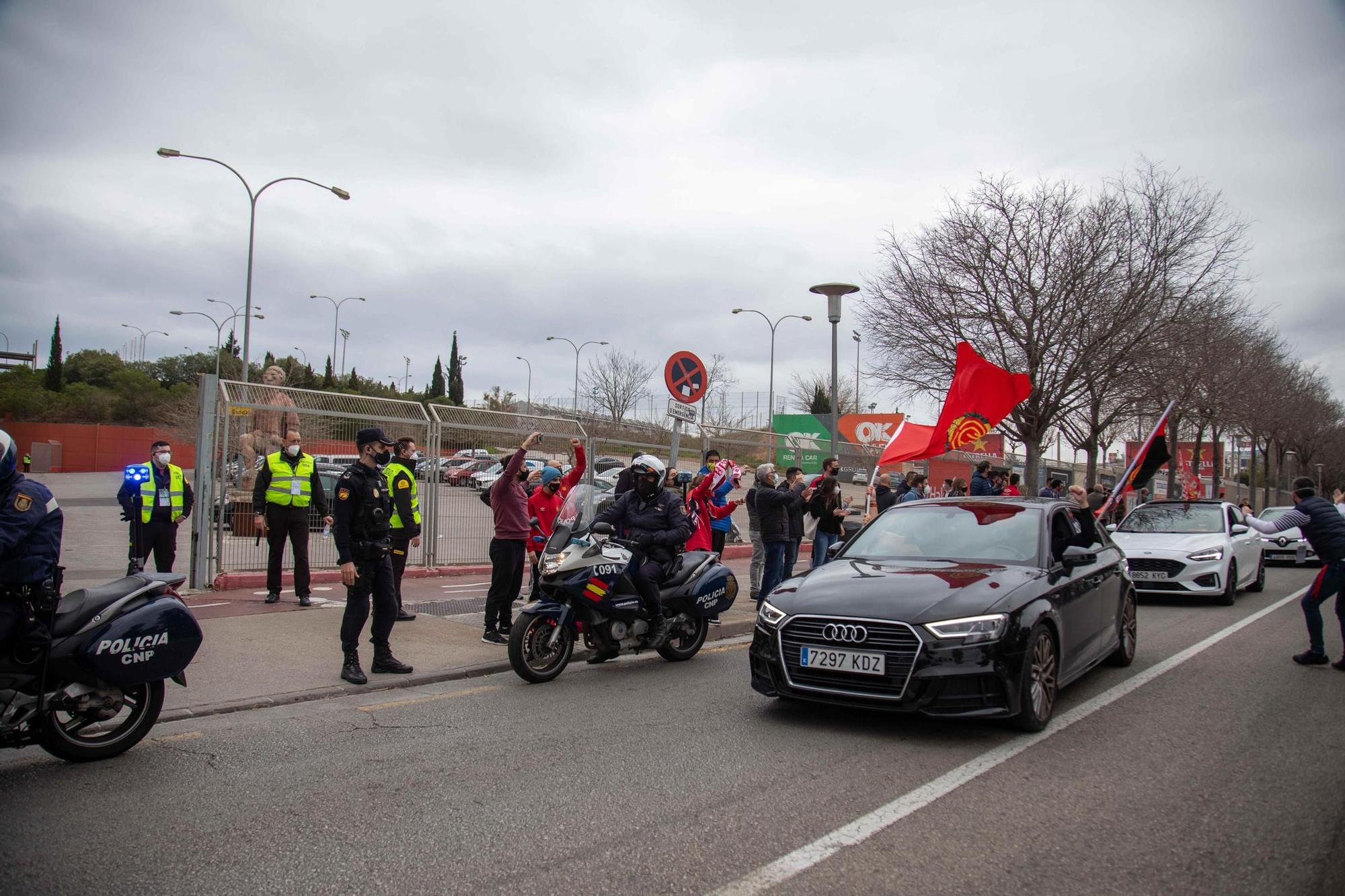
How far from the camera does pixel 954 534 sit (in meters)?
6.80

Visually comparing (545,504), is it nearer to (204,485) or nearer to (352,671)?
(352,671)

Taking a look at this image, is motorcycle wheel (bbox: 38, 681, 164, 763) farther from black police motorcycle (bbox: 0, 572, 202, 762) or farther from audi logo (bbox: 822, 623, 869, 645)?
audi logo (bbox: 822, 623, 869, 645)

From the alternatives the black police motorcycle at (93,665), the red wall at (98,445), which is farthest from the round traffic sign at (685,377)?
the red wall at (98,445)

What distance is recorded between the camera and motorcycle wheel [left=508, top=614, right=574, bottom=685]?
6.90 metres

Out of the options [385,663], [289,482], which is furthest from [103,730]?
[289,482]

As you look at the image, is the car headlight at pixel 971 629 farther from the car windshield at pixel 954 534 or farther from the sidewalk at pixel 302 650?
the sidewalk at pixel 302 650

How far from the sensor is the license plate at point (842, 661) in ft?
17.6

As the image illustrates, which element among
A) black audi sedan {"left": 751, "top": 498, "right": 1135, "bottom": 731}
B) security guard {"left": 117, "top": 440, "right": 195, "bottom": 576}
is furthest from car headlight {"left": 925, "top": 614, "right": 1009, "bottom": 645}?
security guard {"left": 117, "top": 440, "right": 195, "bottom": 576}

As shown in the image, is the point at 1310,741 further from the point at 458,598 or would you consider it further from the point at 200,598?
the point at 200,598

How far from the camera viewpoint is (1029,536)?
658 centimetres

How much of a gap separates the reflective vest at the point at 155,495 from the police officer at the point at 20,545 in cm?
601

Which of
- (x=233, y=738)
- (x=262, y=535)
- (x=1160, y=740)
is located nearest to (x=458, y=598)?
(x=262, y=535)

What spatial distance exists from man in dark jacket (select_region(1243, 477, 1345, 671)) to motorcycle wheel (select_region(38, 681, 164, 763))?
8.50m

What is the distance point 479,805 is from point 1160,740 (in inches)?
157
